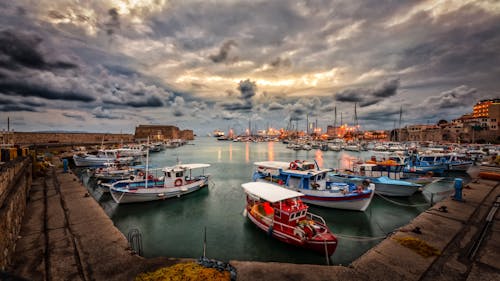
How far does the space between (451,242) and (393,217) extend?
8.82 m

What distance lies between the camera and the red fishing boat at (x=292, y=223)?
10.9m

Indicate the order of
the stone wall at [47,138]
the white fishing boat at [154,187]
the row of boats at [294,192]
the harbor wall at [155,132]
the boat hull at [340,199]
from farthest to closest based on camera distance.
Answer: the harbor wall at [155,132]
the stone wall at [47,138]
the white fishing boat at [154,187]
the boat hull at [340,199]
the row of boats at [294,192]

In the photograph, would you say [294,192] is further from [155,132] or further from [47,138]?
[155,132]

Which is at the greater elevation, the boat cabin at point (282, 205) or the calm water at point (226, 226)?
the boat cabin at point (282, 205)

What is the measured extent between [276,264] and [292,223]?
4.34 m

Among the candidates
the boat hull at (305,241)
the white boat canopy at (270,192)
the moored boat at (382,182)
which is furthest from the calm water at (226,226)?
the white boat canopy at (270,192)

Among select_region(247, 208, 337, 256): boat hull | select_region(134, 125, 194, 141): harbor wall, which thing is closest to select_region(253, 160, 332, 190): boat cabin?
select_region(247, 208, 337, 256): boat hull

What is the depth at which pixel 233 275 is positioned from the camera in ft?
23.0

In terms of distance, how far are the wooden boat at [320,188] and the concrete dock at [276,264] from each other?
15.8ft

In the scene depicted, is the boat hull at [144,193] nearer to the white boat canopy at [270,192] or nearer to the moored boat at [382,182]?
the white boat canopy at [270,192]

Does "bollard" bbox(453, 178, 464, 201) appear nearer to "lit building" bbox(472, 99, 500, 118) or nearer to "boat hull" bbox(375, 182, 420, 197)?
"boat hull" bbox(375, 182, 420, 197)

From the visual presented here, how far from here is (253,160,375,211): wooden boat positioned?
56.9 feet

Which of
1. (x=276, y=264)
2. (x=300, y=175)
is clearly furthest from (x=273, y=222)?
(x=300, y=175)

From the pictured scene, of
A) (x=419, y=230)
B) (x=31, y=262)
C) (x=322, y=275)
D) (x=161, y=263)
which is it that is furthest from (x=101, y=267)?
(x=419, y=230)
